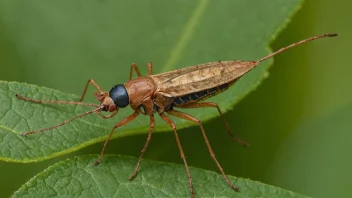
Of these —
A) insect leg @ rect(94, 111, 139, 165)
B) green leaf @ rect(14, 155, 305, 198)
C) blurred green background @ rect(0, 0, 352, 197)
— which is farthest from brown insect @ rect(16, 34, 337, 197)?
green leaf @ rect(14, 155, 305, 198)

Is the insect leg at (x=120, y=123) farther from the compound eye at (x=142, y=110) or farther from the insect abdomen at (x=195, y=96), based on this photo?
the insect abdomen at (x=195, y=96)

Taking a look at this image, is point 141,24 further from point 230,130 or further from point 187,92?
point 230,130

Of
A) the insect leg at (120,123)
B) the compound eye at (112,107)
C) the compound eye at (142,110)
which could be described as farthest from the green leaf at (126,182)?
the compound eye at (142,110)

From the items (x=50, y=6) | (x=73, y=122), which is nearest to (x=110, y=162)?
(x=73, y=122)

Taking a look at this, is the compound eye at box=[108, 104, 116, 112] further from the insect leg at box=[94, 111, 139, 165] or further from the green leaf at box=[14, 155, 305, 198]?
the green leaf at box=[14, 155, 305, 198]

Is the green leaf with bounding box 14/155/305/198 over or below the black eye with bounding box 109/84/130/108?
below

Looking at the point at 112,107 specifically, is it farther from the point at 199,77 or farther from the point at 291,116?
the point at 291,116
